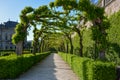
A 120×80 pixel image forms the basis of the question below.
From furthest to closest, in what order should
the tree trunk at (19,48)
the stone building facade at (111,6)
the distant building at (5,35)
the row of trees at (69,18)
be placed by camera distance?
the distant building at (5,35) → the tree trunk at (19,48) → the stone building facade at (111,6) → the row of trees at (69,18)

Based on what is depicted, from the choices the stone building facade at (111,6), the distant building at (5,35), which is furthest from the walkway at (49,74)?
the distant building at (5,35)

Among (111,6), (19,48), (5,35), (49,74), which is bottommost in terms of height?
(49,74)

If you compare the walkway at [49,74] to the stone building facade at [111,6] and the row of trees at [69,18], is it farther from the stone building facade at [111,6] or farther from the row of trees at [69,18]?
A: the stone building facade at [111,6]

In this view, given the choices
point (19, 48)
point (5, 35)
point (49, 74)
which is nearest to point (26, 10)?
point (19, 48)

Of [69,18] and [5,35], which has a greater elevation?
[5,35]

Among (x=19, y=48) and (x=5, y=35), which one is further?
(x=5, y=35)

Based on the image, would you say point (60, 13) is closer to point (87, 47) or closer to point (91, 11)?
point (87, 47)

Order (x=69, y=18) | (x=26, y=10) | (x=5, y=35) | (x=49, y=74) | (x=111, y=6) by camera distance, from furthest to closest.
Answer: (x=5, y=35)
(x=69, y=18)
(x=26, y=10)
(x=111, y=6)
(x=49, y=74)

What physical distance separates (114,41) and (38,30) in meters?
15.3

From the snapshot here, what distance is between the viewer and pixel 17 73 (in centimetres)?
1460

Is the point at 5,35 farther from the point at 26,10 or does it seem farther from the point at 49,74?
the point at 49,74

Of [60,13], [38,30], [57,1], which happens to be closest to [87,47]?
[60,13]

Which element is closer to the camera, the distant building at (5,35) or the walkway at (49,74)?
the walkway at (49,74)

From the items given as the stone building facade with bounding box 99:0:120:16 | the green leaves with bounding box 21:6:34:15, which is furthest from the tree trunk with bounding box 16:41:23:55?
the stone building facade with bounding box 99:0:120:16
